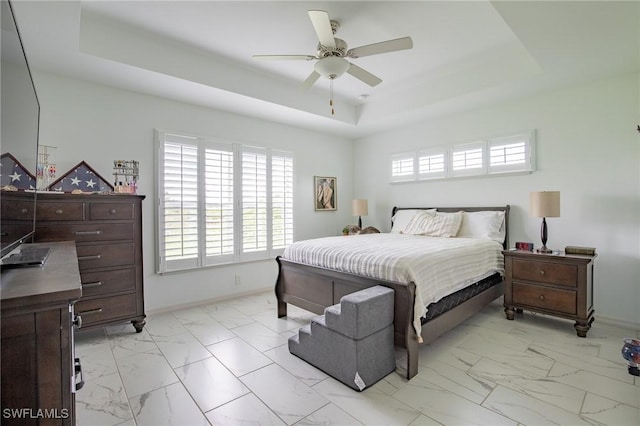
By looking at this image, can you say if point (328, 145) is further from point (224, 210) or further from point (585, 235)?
point (585, 235)

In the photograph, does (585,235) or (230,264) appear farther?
(230,264)

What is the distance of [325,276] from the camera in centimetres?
300

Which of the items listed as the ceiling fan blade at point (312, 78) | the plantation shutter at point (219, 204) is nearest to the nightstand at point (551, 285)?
the ceiling fan blade at point (312, 78)

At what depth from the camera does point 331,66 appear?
8.63 feet

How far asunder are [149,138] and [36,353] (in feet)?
11.0

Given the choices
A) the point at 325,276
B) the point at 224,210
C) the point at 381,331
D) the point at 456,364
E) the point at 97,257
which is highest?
the point at 224,210

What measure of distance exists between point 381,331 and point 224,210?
280cm

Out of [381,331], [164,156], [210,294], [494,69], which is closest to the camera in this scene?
[381,331]

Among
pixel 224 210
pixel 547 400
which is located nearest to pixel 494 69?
pixel 547 400

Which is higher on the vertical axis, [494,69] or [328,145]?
[494,69]

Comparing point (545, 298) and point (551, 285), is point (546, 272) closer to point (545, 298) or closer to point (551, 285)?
point (551, 285)

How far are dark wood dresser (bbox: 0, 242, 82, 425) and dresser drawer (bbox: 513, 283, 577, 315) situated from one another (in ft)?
12.6

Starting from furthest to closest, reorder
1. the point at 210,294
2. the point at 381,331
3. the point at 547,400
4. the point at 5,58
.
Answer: the point at 210,294 → the point at 381,331 → the point at 547,400 → the point at 5,58

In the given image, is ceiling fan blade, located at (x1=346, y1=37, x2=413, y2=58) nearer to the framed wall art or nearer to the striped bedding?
the striped bedding
